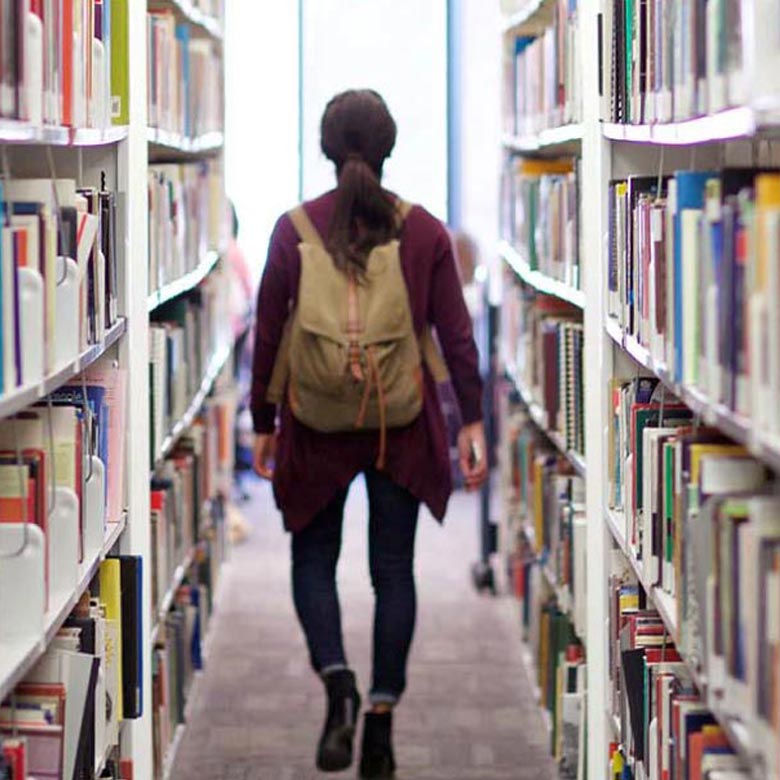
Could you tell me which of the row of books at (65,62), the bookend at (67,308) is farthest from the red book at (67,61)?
the bookend at (67,308)

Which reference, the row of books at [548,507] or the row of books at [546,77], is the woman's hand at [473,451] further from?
the row of books at [546,77]

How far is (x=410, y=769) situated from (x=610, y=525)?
109 cm

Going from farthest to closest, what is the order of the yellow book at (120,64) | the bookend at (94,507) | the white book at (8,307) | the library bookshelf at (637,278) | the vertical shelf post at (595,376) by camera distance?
1. the vertical shelf post at (595,376)
2. the yellow book at (120,64)
3. the bookend at (94,507)
4. the white book at (8,307)
5. the library bookshelf at (637,278)

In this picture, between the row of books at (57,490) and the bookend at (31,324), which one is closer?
the bookend at (31,324)

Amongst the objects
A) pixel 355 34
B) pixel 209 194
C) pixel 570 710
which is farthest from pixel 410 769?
pixel 355 34

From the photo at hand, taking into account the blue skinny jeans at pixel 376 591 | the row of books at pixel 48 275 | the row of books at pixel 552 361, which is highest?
the row of books at pixel 48 275

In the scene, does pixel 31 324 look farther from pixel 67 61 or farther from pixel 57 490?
pixel 67 61

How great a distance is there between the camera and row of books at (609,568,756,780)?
8.25 ft

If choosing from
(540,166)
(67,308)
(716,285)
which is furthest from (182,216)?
(716,285)

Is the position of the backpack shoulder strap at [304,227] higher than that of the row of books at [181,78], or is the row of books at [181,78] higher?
the row of books at [181,78]

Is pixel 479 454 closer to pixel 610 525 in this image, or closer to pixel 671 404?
pixel 610 525

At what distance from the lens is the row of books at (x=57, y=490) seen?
2.64 m

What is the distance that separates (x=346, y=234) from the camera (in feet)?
13.3

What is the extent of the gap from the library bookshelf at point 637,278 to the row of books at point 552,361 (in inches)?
0.9
